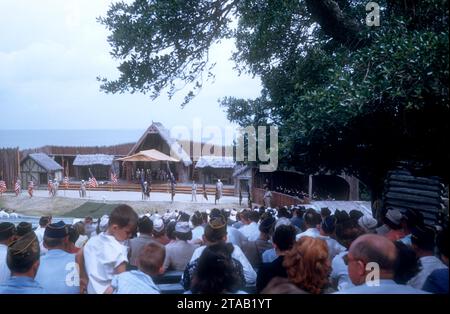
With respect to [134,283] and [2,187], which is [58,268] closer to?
[134,283]

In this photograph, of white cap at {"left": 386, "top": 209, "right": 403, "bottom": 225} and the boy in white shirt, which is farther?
white cap at {"left": 386, "top": 209, "right": 403, "bottom": 225}

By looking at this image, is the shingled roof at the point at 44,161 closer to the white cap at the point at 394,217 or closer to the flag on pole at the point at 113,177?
the flag on pole at the point at 113,177

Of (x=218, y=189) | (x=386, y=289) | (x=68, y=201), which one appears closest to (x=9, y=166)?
(x=68, y=201)

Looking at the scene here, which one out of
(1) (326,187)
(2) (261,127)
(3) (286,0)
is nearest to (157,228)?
(2) (261,127)

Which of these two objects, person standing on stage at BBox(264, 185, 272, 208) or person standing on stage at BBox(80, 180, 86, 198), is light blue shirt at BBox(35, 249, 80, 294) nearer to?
person standing on stage at BBox(80, 180, 86, 198)

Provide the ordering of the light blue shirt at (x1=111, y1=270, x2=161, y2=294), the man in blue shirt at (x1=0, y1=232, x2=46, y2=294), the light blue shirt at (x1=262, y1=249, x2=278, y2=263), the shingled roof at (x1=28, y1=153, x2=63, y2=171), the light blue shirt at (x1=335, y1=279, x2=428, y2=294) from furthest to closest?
the shingled roof at (x1=28, y1=153, x2=63, y2=171)
the light blue shirt at (x1=262, y1=249, x2=278, y2=263)
the man in blue shirt at (x1=0, y1=232, x2=46, y2=294)
the light blue shirt at (x1=111, y1=270, x2=161, y2=294)
the light blue shirt at (x1=335, y1=279, x2=428, y2=294)

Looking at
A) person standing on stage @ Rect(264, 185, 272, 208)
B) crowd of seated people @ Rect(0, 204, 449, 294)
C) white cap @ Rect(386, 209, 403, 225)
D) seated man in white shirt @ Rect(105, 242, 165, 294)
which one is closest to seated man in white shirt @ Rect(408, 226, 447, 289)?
crowd of seated people @ Rect(0, 204, 449, 294)
